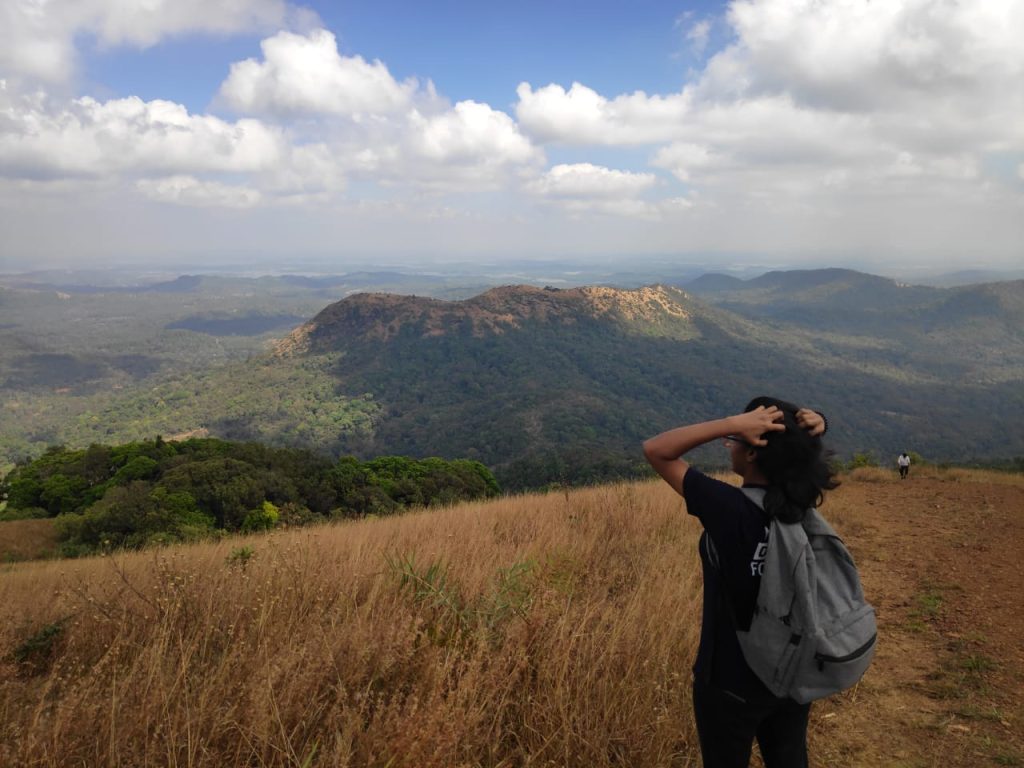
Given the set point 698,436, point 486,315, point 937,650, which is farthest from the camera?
point 486,315

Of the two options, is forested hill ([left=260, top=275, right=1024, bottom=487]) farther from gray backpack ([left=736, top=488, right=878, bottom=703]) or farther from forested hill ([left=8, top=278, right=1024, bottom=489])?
gray backpack ([left=736, top=488, right=878, bottom=703])

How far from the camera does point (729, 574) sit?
1.77 metres

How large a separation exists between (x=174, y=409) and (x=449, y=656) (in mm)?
124427

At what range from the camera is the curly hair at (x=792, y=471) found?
1.72 meters

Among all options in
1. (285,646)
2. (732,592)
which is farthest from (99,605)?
(732,592)

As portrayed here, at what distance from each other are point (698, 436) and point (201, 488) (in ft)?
56.2

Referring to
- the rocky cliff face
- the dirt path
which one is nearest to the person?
the dirt path

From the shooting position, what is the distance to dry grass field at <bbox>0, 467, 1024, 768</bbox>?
189 centimetres

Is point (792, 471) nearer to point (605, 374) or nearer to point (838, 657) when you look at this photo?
point (838, 657)

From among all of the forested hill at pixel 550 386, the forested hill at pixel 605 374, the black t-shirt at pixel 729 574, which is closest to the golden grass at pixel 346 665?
the black t-shirt at pixel 729 574

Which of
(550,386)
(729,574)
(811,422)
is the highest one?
(811,422)

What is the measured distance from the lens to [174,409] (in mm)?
107562

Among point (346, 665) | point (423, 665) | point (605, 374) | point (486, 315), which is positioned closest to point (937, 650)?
point (423, 665)

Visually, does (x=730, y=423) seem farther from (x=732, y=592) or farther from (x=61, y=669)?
(x=61, y=669)
